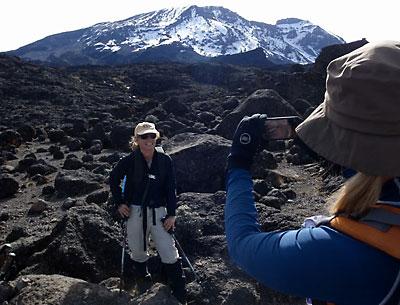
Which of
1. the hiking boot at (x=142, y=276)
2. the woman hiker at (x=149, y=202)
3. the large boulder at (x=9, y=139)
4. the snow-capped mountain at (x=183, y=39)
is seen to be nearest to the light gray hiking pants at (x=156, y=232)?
the woman hiker at (x=149, y=202)

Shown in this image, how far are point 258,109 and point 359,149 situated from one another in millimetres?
16603

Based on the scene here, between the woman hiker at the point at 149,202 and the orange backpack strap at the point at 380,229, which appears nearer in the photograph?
the orange backpack strap at the point at 380,229

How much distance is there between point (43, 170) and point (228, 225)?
41.4 feet

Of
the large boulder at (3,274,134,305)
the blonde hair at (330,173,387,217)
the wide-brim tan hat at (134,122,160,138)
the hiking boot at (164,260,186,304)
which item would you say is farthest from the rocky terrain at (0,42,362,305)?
the blonde hair at (330,173,387,217)

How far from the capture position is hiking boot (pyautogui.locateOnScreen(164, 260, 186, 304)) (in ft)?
16.8

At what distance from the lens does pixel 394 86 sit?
133 cm

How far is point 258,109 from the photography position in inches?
701

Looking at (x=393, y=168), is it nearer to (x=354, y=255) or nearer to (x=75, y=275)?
(x=354, y=255)

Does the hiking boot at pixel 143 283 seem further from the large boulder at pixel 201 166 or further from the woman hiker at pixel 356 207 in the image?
the large boulder at pixel 201 166

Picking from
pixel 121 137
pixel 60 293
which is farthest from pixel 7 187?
pixel 60 293

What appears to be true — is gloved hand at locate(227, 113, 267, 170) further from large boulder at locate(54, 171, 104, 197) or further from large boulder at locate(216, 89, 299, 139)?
large boulder at locate(216, 89, 299, 139)

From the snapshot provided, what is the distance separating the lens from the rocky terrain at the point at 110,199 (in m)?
5.11

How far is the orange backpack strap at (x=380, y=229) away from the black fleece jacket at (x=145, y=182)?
396 cm

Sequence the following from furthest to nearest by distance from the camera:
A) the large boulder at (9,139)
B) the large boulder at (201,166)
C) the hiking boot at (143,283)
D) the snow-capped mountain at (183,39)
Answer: the snow-capped mountain at (183,39)
the large boulder at (9,139)
the large boulder at (201,166)
the hiking boot at (143,283)
